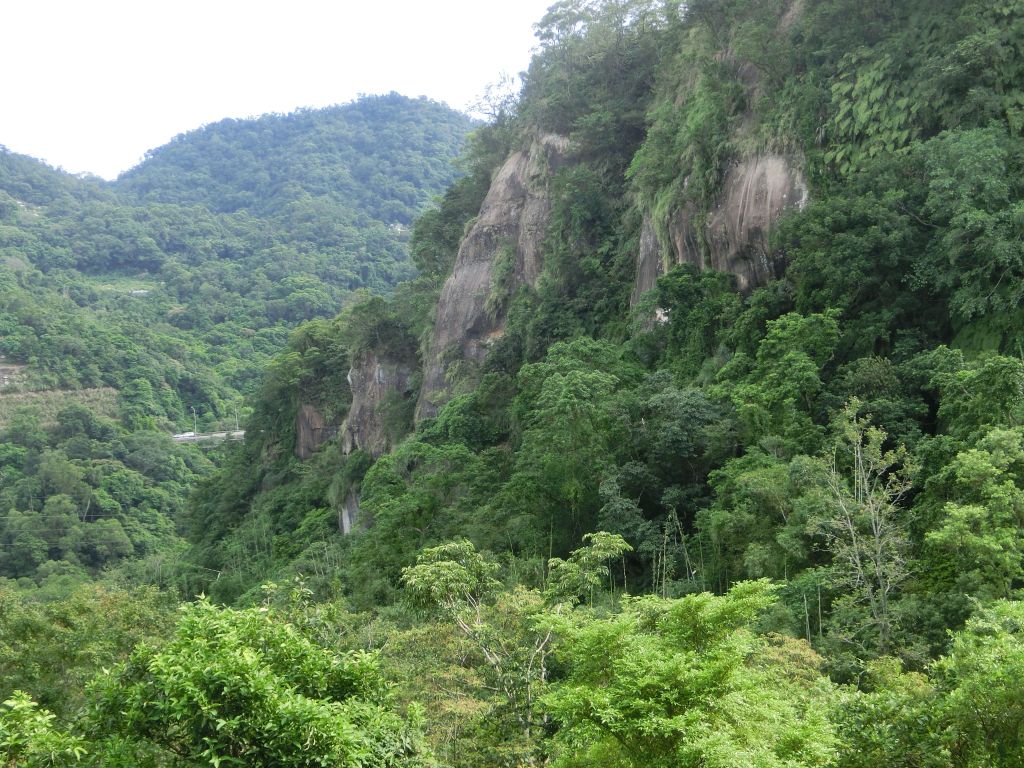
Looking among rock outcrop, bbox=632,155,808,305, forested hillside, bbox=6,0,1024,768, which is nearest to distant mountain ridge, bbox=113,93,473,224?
forested hillside, bbox=6,0,1024,768

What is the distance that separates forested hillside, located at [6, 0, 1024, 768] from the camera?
24.9 feet

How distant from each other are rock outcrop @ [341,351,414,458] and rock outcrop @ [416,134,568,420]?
286 centimetres

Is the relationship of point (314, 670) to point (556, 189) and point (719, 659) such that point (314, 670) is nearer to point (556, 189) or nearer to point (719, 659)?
point (719, 659)

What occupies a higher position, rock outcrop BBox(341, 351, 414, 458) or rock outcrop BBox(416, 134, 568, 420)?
rock outcrop BBox(416, 134, 568, 420)

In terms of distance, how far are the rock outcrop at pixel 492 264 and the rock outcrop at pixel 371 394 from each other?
2.86 meters

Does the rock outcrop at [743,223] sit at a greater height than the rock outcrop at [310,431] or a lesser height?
greater

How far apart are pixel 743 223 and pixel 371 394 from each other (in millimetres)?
21278

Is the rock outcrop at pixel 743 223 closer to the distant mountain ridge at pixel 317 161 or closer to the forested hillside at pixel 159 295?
the forested hillside at pixel 159 295

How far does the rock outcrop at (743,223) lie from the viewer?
77.9ft

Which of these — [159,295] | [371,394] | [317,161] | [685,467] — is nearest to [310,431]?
[371,394]

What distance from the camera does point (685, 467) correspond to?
68.8 feet

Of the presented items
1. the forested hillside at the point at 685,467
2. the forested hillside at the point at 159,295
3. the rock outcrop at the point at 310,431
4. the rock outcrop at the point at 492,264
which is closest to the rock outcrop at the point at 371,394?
the forested hillside at the point at 685,467

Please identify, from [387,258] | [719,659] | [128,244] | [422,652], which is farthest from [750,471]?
[128,244]

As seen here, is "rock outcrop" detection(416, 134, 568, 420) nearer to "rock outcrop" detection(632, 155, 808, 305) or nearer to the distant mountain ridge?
"rock outcrop" detection(632, 155, 808, 305)
